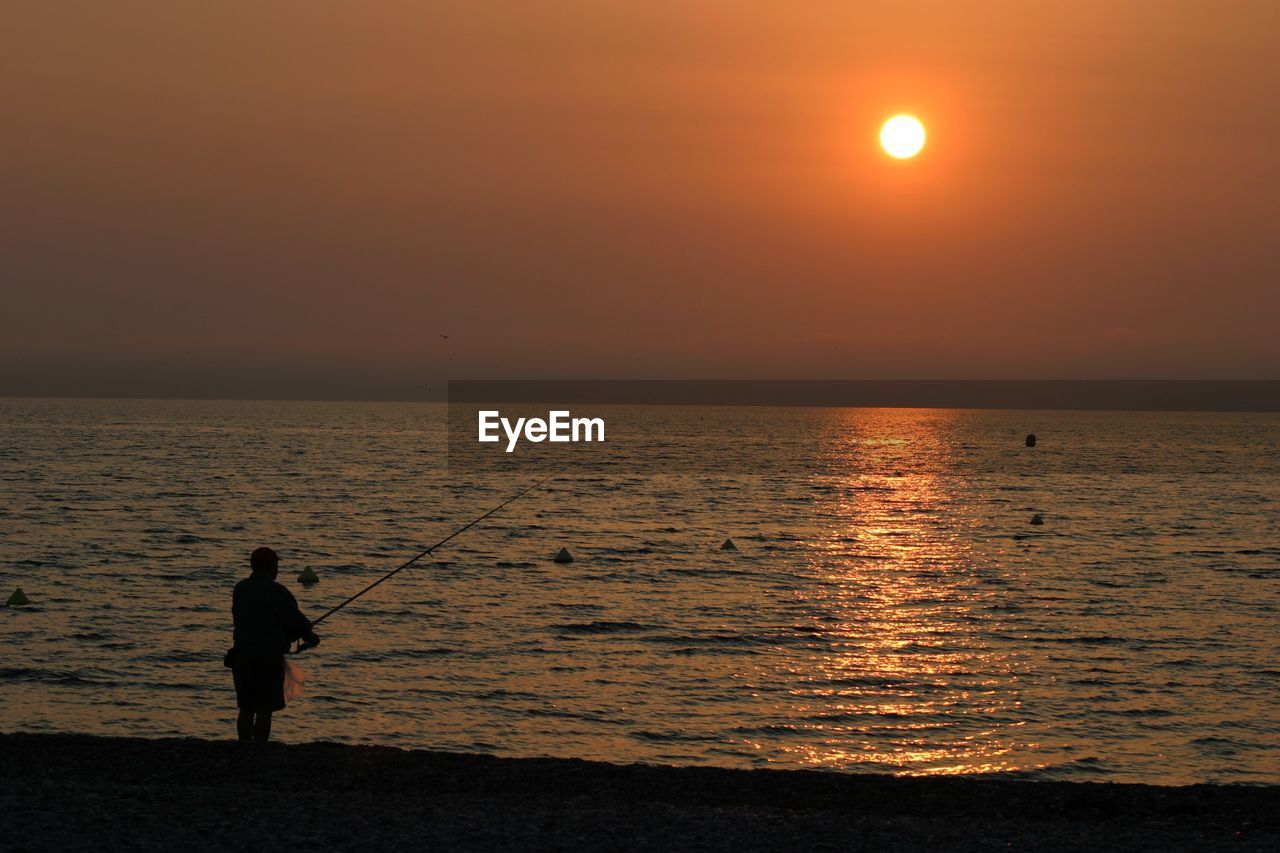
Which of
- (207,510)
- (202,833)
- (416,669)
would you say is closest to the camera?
(202,833)

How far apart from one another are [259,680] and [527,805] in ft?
11.1

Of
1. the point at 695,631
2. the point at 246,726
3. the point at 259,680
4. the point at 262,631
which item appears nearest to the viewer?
the point at 262,631

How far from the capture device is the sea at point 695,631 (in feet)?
57.9

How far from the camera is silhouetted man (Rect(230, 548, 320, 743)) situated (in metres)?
11.7

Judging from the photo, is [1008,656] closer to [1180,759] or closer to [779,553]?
[1180,759]

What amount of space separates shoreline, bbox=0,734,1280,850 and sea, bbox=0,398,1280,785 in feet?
17.2

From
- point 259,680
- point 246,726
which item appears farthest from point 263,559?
point 246,726

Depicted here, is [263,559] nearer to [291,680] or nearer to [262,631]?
[262,631]

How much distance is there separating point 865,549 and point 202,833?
38.5 m

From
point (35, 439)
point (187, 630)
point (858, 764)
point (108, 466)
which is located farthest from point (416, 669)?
point (35, 439)

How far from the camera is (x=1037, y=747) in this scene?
56.6 ft

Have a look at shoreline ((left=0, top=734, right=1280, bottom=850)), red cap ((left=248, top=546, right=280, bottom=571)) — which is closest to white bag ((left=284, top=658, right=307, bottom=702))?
shoreline ((left=0, top=734, right=1280, bottom=850))

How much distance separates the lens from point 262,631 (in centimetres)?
1170

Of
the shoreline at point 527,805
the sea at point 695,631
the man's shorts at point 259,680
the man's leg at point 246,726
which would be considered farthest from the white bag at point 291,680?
the sea at point 695,631
